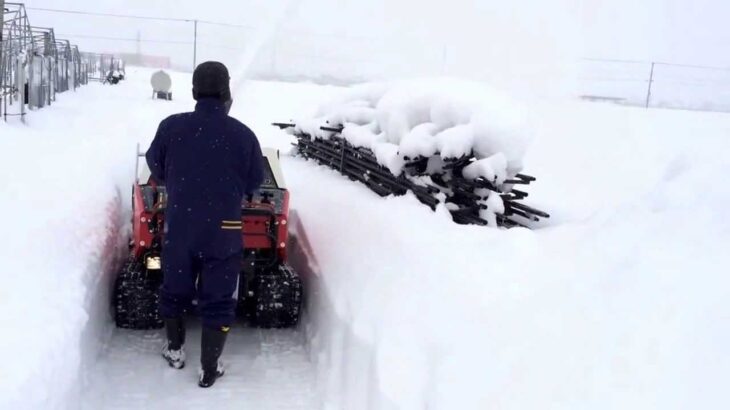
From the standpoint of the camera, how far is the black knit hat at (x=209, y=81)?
15.7ft

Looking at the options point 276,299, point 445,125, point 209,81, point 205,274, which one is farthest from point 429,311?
point 445,125

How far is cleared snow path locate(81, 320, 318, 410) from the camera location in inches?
185

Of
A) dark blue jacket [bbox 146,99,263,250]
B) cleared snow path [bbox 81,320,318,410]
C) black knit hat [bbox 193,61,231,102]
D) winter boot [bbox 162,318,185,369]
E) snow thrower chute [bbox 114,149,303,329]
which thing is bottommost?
cleared snow path [bbox 81,320,318,410]

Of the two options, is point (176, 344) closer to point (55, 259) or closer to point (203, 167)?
point (55, 259)

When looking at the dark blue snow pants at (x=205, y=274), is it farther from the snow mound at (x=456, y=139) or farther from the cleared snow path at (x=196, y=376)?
the snow mound at (x=456, y=139)

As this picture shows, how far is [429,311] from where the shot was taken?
4332 millimetres

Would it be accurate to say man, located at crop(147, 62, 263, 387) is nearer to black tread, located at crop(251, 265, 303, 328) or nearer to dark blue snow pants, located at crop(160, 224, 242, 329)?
dark blue snow pants, located at crop(160, 224, 242, 329)

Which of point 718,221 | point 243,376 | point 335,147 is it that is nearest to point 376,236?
point 243,376

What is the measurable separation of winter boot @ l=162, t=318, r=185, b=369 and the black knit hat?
1.67 m

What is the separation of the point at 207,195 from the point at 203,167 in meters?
0.19

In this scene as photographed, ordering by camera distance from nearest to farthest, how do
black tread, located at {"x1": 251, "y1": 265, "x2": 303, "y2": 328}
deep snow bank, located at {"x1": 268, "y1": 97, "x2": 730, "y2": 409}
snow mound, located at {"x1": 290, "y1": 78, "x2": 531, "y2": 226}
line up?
deep snow bank, located at {"x1": 268, "y1": 97, "x2": 730, "y2": 409}
black tread, located at {"x1": 251, "y1": 265, "x2": 303, "y2": 328}
snow mound, located at {"x1": 290, "y1": 78, "x2": 531, "y2": 226}

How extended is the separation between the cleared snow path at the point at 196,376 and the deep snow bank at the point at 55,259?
22cm

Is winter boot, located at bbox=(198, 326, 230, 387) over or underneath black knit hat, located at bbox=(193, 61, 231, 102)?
underneath

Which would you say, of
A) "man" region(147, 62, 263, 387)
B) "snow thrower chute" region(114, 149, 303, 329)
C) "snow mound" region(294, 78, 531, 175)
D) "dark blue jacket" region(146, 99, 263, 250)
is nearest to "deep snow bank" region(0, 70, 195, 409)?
"snow thrower chute" region(114, 149, 303, 329)
